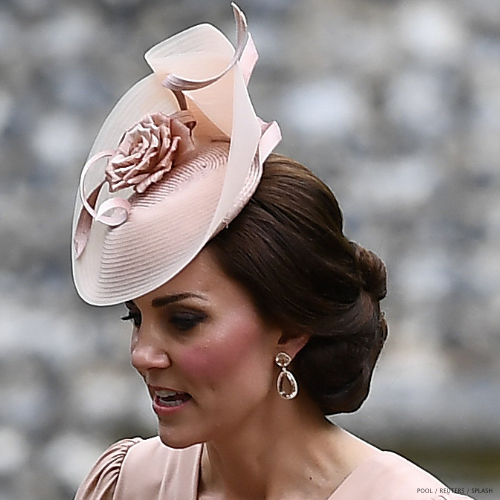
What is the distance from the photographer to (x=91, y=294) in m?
1.01

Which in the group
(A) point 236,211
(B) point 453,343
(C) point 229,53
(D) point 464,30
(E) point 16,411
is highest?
(C) point 229,53

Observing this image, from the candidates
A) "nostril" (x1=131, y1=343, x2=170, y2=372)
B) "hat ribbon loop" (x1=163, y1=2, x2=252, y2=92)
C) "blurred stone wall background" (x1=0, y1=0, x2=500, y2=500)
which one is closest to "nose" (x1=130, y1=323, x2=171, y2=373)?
"nostril" (x1=131, y1=343, x2=170, y2=372)

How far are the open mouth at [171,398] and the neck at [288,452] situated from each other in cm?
10

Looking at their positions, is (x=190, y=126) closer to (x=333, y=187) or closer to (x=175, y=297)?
(x=175, y=297)

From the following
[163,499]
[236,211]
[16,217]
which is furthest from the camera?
[16,217]

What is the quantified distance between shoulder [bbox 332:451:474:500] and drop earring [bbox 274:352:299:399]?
0.12 metres

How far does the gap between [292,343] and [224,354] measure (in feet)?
0.33

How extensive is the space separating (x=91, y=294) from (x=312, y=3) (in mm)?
1266

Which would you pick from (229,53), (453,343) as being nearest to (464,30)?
(453,343)

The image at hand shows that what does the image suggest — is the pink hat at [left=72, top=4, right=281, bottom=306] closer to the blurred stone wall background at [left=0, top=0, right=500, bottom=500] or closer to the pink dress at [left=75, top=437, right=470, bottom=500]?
the pink dress at [left=75, top=437, right=470, bottom=500]

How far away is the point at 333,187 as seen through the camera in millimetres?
1987

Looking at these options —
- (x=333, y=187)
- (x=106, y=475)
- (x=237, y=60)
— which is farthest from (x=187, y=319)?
(x=333, y=187)

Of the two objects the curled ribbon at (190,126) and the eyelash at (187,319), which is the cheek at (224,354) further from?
the curled ribbon at (190,126)

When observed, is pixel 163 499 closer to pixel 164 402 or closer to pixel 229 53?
pixel 164 402
